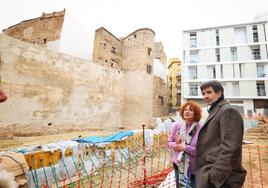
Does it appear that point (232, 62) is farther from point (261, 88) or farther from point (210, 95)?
point (210, 95)

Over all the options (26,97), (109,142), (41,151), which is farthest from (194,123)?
(26,97)

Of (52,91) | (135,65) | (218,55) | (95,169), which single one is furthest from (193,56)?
(95,169)

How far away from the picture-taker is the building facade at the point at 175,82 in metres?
Answer: 28.8

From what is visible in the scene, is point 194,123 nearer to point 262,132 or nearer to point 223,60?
point 262,132

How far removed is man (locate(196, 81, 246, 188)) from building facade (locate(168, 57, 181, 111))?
2730 centimetres

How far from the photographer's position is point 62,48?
15.0 m

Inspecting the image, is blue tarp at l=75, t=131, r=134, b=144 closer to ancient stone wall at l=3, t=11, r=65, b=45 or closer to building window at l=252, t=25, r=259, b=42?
ancient stone wall at l=3, t=11, r=65, b=45

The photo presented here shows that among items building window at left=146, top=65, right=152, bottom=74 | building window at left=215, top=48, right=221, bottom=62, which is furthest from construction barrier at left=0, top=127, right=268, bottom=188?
building window at left=215, top=48, right=221, bottom=62

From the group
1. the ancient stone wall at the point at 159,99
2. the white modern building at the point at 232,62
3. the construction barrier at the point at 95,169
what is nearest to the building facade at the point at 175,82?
the white modern building at the point at 232,62

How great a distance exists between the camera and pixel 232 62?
64.0ft

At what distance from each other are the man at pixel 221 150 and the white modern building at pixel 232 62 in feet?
62.9

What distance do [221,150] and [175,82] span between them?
29.8 m

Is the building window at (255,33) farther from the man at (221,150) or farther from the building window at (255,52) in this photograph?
the man at (221,150)

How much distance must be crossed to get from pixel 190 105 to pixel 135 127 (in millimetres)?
13326
